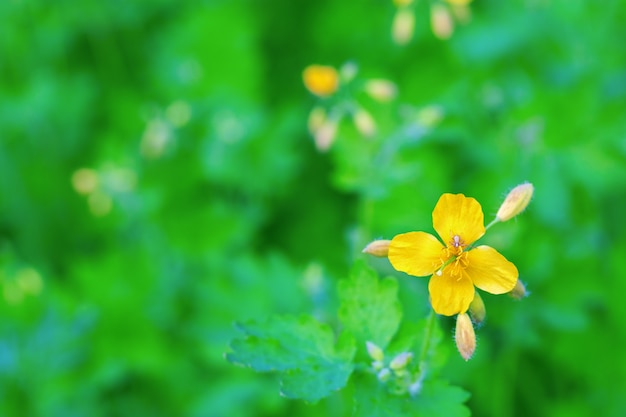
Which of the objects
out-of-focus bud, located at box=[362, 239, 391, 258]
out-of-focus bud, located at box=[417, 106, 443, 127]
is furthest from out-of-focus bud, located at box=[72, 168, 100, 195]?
out-of-focus bud, located at box=[362, 239, 391, 258]

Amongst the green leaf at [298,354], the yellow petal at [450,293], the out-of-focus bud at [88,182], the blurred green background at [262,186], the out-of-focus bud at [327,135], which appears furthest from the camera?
the out-of-focus bud at [88,182]

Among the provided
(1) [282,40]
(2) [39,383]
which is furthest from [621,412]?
(1) [282,40]

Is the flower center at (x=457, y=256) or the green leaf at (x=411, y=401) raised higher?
the flower center at (x=457, y=256)

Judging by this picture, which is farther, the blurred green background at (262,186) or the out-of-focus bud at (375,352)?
the blurred green background at (262,186)

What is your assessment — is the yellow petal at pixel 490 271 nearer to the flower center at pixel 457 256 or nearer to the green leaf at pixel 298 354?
the flower center at pixel 457 256

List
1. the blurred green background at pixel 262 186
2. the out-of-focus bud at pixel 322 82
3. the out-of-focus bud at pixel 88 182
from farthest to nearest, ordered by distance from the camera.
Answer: the out-of-focus bud at pixel 88 182 < the blurred green background at pixel 262 186 < the out-of-focus bud at pixel 322 82

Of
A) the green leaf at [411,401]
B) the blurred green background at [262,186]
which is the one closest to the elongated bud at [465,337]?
the green leaf at [411,401]
